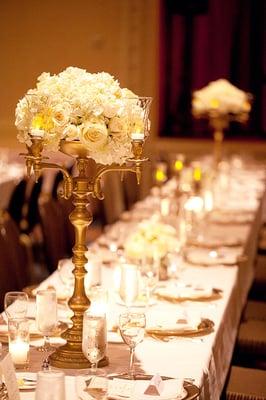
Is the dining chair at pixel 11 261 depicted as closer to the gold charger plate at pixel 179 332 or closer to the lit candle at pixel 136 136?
the gold charger plate at pixel 179 332

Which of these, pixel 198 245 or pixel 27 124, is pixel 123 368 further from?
pixel 198 245

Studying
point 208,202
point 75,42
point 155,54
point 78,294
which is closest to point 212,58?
point 155,54

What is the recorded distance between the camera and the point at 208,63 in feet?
40.3

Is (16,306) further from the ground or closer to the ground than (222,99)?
closer to the ground

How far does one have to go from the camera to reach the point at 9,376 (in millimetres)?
2213

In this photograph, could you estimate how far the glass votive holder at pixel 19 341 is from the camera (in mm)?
2574

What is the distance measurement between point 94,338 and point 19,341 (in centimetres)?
24

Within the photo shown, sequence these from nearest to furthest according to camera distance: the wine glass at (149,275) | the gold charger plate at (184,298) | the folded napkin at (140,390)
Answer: the folded napkin at (140,390) < the wine glass at (149,275) < the gold charger plate at (184,298)

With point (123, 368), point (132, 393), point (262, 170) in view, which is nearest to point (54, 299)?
point (123, 368)

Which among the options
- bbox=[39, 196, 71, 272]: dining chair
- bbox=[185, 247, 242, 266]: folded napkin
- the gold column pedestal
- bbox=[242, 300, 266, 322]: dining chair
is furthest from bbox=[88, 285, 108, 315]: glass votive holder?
bbox=[39, 196, 71, 272]: dining chair

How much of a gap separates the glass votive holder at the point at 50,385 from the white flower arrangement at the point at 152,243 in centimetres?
173

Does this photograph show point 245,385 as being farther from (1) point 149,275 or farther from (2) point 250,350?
(2) point 250,350

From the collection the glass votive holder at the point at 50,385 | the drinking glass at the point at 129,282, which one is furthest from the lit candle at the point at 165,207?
the glass votive holder at the point at 50,385

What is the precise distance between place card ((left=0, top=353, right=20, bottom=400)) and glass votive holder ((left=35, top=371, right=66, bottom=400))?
6.2 inches
